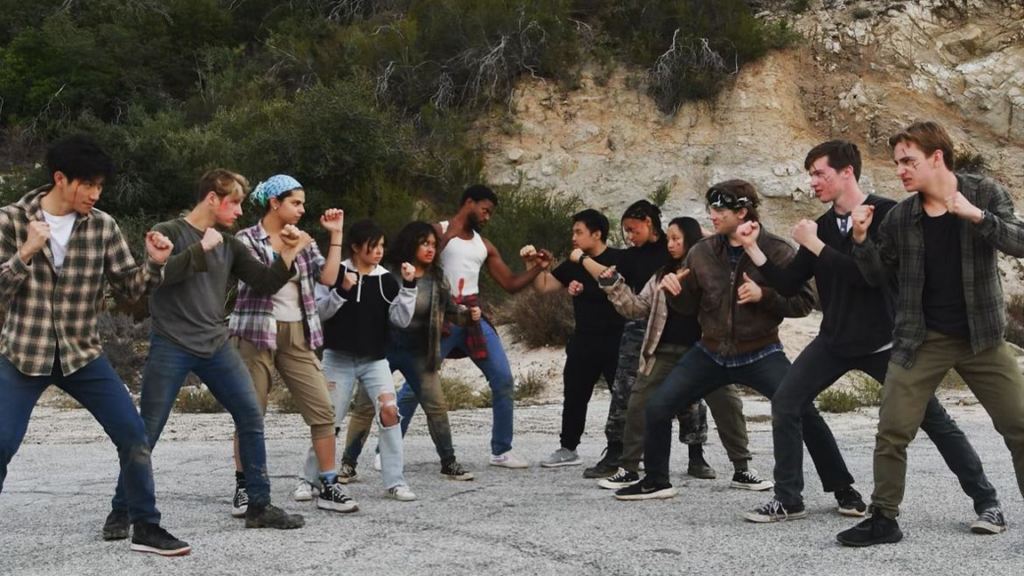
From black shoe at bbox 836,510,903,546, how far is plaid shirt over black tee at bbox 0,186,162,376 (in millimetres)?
3525

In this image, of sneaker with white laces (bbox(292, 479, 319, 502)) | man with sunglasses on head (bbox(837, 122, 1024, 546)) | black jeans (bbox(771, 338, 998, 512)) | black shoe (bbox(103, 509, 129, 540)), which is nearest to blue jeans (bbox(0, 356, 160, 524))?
black shoe (bbox(103, 509, 129, 540))

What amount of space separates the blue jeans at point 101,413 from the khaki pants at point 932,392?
139 inches

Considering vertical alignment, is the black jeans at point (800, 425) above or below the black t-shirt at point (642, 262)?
below

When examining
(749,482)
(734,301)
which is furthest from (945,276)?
(749,482)

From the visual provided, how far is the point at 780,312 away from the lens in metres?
6.82

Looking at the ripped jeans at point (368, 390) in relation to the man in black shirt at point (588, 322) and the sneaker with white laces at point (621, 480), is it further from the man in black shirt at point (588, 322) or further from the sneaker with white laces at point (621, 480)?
the man in black shirt at point (588, 322)

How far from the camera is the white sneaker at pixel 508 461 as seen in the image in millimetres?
8773

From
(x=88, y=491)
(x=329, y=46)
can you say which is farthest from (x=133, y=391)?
(x=329, y=46)

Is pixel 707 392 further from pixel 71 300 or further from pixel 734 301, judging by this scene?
pixel 71 300

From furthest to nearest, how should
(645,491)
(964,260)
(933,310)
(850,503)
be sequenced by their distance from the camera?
(645,491) < (850,503) < (933,310) < (964,260)

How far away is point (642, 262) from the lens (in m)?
8.42

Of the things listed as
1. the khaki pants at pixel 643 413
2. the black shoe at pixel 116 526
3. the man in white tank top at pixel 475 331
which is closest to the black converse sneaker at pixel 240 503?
the black shoe at pixel 116 526

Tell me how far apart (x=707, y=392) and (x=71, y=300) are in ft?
11.7

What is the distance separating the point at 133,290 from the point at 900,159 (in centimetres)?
372
